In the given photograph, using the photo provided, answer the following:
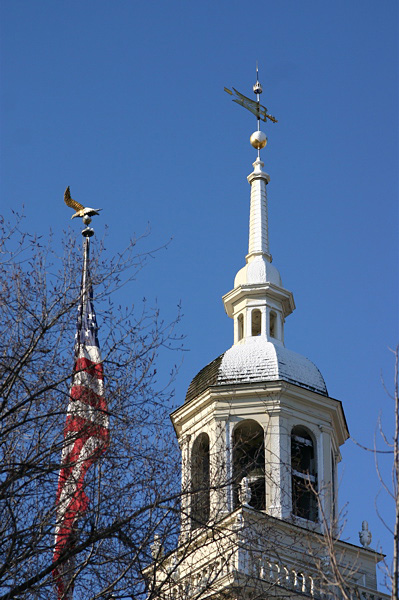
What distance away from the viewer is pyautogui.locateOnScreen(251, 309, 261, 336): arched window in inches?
1583

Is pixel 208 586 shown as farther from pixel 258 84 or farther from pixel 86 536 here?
pixel 258 84

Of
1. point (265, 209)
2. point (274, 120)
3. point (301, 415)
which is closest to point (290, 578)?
point (301, 415)

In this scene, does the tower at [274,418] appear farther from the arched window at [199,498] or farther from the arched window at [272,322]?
the arched window at [199,498]

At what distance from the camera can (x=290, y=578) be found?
31688mm

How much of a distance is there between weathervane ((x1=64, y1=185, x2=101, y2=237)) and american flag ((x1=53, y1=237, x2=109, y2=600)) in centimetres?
531

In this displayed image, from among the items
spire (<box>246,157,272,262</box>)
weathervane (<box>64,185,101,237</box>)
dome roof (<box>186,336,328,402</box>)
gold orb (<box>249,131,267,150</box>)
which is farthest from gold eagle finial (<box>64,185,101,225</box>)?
gold orb (<box>249,131,267,150</box>)

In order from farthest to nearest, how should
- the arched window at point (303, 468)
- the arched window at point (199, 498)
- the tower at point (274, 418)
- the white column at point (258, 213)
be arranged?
the white column at point (258, 213)
the arched window at point (303, 468)
the tower at point (274, 418)
the arched window at point (199, 498)

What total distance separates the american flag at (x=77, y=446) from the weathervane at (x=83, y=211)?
5.31 metres

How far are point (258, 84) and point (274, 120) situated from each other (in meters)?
1.30

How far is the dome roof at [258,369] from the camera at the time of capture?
1454 inches

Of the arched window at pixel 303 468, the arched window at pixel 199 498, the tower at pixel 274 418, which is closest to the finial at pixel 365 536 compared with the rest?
the tower at pixel 274 418

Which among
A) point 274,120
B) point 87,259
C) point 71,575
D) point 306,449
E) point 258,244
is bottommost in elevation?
point 71,575

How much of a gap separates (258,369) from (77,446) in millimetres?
18062

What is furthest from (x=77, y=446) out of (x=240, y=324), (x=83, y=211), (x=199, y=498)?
(x=240, y=324)
